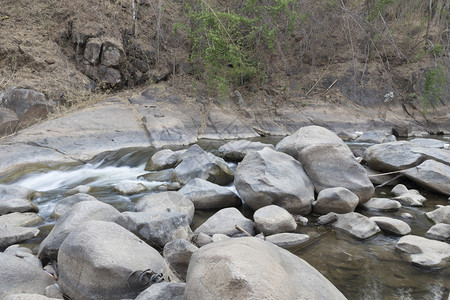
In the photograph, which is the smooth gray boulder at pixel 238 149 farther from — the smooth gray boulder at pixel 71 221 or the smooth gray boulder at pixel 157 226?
the smooth gray boulder at pixel 71 221

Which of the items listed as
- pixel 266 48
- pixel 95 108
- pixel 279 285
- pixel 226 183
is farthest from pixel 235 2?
pixel 279 285

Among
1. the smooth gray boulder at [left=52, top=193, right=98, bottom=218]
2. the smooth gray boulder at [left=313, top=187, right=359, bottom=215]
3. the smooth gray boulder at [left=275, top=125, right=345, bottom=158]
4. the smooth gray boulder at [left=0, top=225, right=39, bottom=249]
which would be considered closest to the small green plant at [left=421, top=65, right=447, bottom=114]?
the smooth gray boulder at [left=275, top=125, right=345, bottom=158]

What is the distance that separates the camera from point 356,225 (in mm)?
4105

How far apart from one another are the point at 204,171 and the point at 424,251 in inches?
142

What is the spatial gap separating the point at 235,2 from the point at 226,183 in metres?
10.3

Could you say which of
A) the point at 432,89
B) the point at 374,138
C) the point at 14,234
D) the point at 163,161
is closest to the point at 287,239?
the point at 14,234

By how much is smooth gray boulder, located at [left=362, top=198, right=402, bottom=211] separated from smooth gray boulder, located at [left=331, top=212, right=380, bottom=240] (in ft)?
2.78

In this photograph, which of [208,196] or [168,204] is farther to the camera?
[208,196]

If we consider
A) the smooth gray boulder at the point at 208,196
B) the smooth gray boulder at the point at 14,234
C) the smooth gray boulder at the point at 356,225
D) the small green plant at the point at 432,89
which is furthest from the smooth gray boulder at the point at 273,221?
the small green plant at the point at 432,89

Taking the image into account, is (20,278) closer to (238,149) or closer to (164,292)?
(164,292)

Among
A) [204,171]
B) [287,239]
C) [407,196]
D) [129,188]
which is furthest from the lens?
[204,171]

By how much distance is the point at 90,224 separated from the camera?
110 inches

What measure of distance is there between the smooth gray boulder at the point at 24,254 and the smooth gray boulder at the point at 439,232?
4.29m

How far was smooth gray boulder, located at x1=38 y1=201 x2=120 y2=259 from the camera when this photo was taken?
3143 mm
